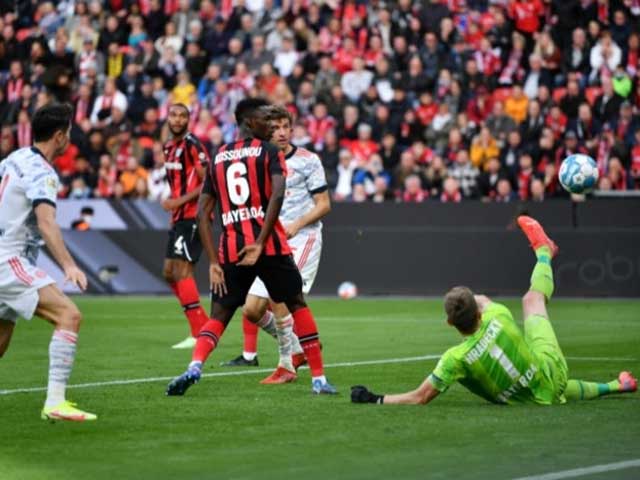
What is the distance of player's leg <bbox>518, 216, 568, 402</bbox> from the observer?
1048 centimetres

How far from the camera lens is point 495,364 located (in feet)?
33.1

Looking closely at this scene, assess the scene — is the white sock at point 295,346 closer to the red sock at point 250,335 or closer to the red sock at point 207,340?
the red sock at point 250,335

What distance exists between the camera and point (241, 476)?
7.67 metres

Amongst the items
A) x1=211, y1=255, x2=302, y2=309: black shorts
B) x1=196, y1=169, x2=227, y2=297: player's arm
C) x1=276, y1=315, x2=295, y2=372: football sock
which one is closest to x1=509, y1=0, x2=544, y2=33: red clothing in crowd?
x1=276, y1=315, x2=295, y2=372: football sock

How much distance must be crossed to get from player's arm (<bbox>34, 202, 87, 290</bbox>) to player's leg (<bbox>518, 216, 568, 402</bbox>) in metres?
3.12

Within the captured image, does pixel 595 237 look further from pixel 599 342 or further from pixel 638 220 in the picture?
pixel 599 342

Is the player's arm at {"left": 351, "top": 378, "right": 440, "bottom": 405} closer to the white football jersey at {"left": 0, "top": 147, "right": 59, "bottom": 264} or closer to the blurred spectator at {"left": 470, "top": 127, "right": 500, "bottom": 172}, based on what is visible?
the white football jersey at {"left": 0, "top": 147, "right": 59, "bottom": 264}

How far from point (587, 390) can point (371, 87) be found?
1712 centimetres

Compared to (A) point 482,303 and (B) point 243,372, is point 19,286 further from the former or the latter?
(B) point 243,372

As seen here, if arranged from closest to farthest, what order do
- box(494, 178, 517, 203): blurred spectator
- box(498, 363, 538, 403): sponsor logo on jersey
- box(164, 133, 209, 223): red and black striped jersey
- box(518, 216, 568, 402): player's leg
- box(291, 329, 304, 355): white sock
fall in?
box(498, 363, 538, 403): sponsor logo on jersey, box(518, 216, 568, 402): player's leg, box(291, 329, 304, 355): white sock, box(164, 133, 209, 223): red and black striped jersey, box(494, 178, 517, 203): blurred spectator

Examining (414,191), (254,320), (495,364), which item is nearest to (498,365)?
(495,364)

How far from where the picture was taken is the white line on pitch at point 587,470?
7.56 meters

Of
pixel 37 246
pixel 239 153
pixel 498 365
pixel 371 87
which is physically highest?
pixel 371 87

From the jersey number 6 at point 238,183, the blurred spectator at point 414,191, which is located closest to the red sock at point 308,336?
the jersey number 6 at point 238,183
